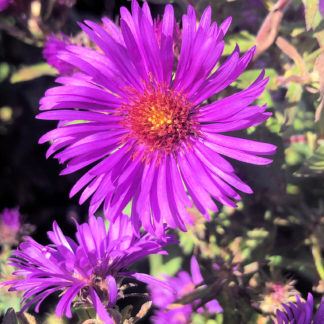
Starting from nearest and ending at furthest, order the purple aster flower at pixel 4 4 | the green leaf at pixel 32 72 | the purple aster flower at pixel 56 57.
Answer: the purple aster flower at pixel 56 57, the purple aster flower at pixel 4 4, the green leaf at pixel 32 72

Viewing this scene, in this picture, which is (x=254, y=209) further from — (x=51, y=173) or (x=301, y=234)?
(x=51, y=173)

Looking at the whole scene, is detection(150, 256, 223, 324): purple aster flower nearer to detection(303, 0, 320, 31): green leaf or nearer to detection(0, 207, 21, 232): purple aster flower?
detection(0, 207, 21, 232): purple aster flower

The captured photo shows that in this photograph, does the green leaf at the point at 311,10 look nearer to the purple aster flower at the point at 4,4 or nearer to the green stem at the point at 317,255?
the green stem at the point at 317,255

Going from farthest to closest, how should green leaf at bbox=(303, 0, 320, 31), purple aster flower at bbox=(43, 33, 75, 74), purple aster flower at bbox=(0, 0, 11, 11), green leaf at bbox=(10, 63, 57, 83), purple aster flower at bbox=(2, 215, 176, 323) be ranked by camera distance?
green leaf at bbox=(10, 63, 57, 83)
purple aster flower at bbox=(0, 0, 11, 11)
purple aster flower at bbox=(43, 33, 75, 74)
green leaf at bbox=(303, 0, 320, 31)
purple aster flower at bbox=(2, 215, 176, 323)

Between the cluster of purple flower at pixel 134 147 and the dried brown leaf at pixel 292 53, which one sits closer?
the cluster of purple flower at pixel 134 147

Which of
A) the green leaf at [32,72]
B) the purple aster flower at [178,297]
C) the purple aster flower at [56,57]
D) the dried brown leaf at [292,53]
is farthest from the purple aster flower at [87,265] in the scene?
the green leaf at [32,72]

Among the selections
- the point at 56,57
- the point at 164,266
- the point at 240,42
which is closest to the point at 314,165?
the point at 240,42

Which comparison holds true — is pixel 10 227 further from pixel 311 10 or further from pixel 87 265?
pixel 311 10

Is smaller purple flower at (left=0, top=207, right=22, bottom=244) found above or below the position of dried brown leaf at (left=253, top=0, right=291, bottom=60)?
below

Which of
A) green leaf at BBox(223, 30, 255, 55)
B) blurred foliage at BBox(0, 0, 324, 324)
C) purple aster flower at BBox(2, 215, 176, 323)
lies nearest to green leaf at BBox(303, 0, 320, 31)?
blurred foliage at BBox(0, 0, 324, 324)
